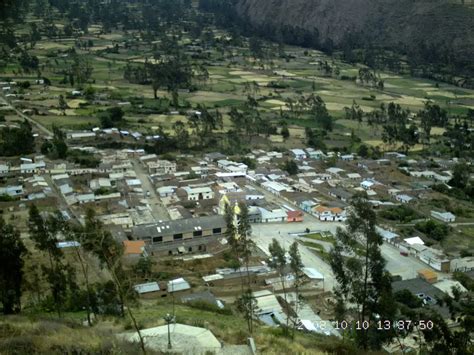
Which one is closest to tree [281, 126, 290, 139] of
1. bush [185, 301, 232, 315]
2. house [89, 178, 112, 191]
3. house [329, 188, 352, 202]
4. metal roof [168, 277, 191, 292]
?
house [329, 188, 352, 202]

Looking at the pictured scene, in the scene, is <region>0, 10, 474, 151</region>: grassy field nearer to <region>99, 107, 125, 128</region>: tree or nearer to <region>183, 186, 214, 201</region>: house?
<region>99, 107, 125, 128</region>: tree

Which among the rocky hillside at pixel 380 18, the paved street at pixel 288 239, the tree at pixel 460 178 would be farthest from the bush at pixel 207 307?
the rocky hillside at pixel 380 18

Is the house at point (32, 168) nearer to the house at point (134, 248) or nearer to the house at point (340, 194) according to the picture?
the house at point (134, 248)

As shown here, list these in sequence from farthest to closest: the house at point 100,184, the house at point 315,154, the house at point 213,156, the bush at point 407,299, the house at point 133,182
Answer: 1. the house at point 315,154
2. the house at point 213,156
3. the house at point 133,182
4. the house at point 100,184
5. the bush at point 407,299

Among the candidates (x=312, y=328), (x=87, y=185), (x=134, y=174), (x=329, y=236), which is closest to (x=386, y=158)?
(x=329, y=236)

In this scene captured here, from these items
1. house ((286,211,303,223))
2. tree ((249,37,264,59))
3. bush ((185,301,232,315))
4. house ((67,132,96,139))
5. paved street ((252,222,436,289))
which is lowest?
paved street ((252,222,436,289))

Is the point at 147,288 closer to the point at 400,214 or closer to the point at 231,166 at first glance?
the point at 400,214
